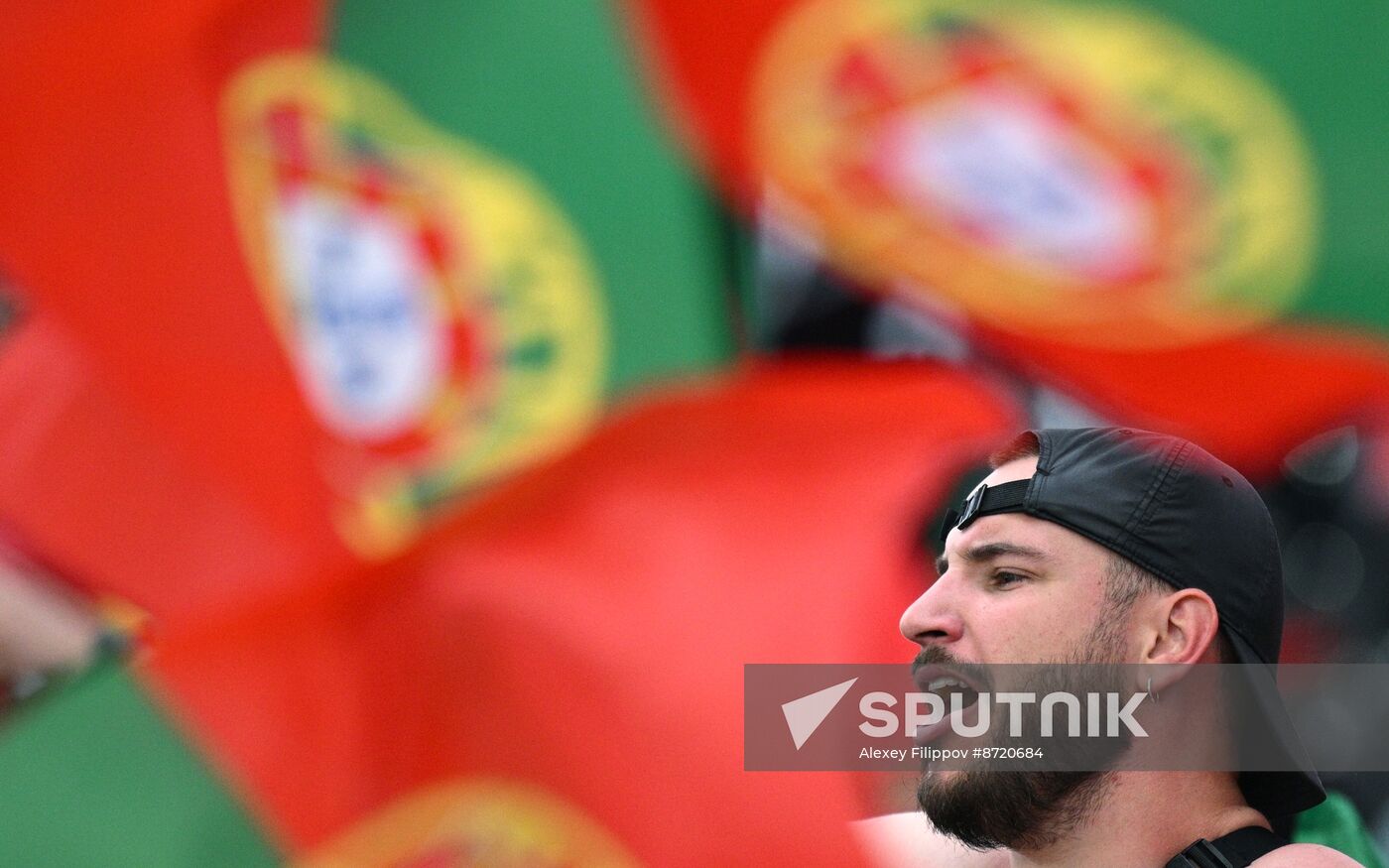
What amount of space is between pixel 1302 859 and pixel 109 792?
10.2 ft

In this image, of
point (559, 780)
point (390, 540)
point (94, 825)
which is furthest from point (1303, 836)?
point (390, 540)

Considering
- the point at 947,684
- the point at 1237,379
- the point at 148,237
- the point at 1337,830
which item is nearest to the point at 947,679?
the point at 947,684

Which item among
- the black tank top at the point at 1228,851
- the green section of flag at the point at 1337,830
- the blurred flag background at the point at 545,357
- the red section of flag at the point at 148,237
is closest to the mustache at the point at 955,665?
the black tank top at the point at 1228,851

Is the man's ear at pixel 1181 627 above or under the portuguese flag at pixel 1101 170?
above

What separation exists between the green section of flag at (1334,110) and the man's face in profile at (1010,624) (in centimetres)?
427

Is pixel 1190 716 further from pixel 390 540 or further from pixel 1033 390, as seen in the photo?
pixel 1033 390

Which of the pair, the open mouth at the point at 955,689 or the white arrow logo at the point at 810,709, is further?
the white arrow logo at the point at 810,709

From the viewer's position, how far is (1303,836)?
2508 millimetres

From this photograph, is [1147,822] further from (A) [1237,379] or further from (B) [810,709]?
(A) [1237,379]

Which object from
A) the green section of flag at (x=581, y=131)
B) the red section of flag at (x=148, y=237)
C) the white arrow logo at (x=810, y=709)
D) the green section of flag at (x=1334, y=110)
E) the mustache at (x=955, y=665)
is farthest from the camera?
the green section of flag at (x=1334, y=110)

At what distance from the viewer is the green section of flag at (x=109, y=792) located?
13.7ft

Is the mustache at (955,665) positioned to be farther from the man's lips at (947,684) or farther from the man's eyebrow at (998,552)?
the man's eyebrow at (998,552)

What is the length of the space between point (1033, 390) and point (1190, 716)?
650cm

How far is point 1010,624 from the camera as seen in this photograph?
5.88ft
